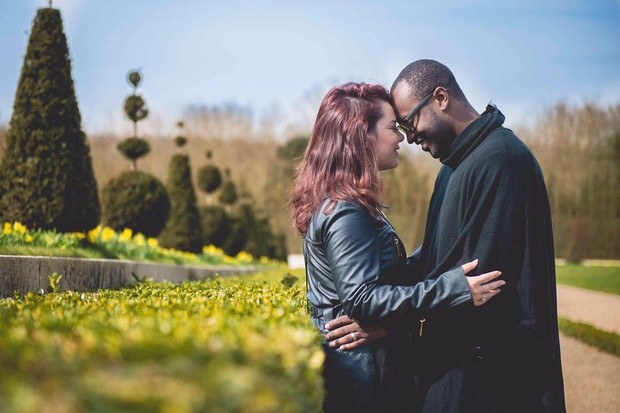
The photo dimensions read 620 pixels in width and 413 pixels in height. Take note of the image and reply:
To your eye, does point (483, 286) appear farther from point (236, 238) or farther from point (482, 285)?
point (236, 238)

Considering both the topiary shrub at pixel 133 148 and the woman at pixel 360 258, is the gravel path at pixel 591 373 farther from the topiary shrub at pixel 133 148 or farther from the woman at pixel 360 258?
the topiary shrub at pixel 133 148

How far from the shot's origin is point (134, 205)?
50.6ft

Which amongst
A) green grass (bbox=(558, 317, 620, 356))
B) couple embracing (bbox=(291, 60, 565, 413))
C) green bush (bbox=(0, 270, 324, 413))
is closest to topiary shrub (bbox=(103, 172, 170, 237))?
green grass (bbox=(558, 317, 620, 356))

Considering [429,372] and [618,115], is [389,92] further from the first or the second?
[618,115]

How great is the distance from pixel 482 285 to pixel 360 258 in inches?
18.9

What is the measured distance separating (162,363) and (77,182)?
28.7 feet

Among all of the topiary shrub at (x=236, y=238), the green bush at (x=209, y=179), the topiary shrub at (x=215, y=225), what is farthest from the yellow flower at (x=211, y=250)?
the green bush at (x=209, y=179)

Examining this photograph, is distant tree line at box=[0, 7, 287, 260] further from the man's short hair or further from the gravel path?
the man's short hair

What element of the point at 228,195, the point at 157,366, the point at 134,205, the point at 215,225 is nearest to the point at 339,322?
the point at 157,366

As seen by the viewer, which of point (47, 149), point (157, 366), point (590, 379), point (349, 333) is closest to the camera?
point (157, 366)

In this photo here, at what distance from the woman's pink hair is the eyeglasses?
0.28 meters

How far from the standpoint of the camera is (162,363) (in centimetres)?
142

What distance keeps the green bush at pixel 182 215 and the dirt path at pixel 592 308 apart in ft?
27.9

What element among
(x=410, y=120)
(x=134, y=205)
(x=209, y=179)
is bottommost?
(x=134, y=205)
